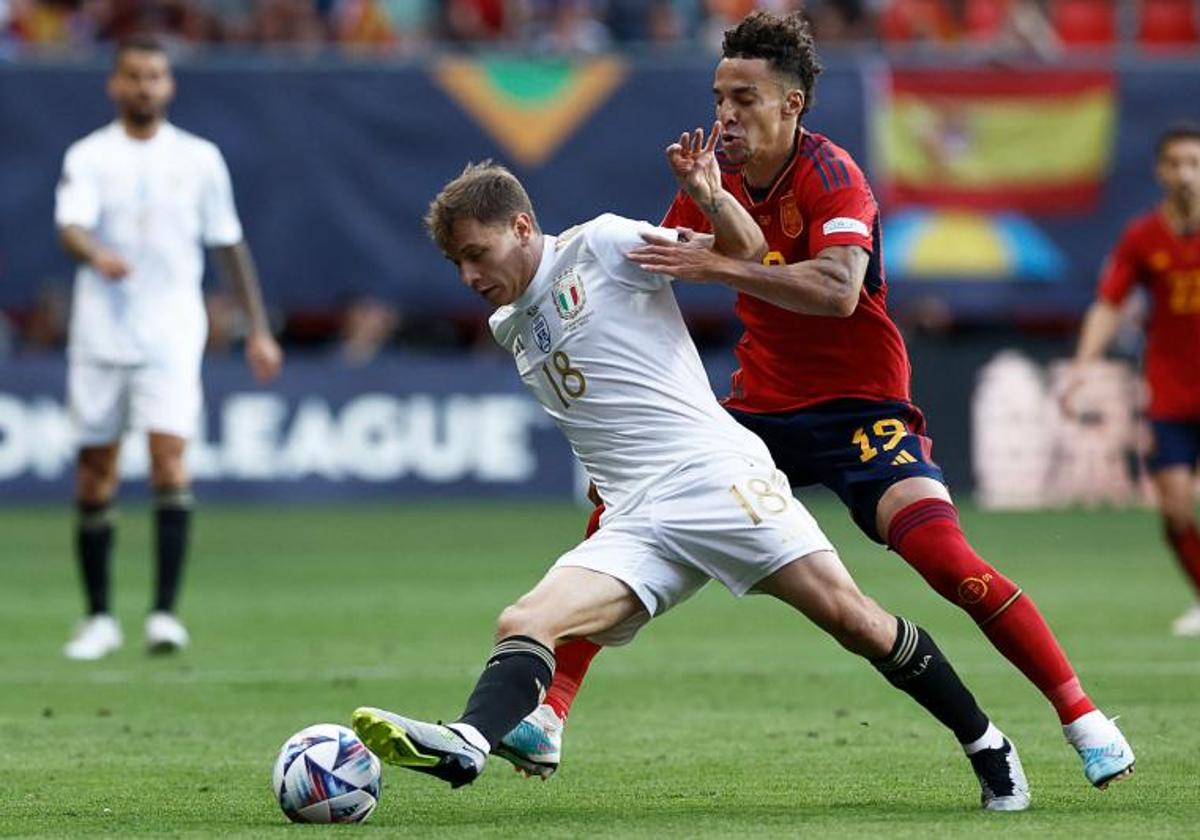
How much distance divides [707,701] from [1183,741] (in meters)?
2.01

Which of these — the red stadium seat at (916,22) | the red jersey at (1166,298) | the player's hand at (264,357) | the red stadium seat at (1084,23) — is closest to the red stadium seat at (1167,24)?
the red stadium seat at (1084,23)

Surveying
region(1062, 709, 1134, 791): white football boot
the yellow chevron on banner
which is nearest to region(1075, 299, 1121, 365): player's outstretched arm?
region(1062, 709, 1134, 791): white football boot

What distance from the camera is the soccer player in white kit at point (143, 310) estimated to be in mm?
10727

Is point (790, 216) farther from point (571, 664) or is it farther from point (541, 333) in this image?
point (571, 664)

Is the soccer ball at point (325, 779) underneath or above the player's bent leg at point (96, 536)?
above

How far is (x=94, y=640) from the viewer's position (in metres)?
10.7

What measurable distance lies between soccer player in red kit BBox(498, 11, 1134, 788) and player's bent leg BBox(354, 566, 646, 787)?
0.24 meters

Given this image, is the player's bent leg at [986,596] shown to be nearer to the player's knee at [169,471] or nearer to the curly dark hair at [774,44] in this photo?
the curly dark hair at [774,44]

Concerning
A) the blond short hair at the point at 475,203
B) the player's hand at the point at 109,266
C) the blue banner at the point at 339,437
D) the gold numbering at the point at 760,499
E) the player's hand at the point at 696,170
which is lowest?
the blue banner at the point at 339,437

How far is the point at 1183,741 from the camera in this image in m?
7.80

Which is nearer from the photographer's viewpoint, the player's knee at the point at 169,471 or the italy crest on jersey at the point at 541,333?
the italy crest on jersey at the point at 541,333

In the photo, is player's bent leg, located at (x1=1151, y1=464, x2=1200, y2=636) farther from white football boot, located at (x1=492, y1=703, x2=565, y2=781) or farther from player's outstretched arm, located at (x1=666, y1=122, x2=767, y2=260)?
white football boot, located at (x1=492, y1=703, x2=565, y2=781)

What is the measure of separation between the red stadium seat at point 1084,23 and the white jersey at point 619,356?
15.7m

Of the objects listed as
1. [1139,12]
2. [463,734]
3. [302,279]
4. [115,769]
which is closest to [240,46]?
[302,279]
